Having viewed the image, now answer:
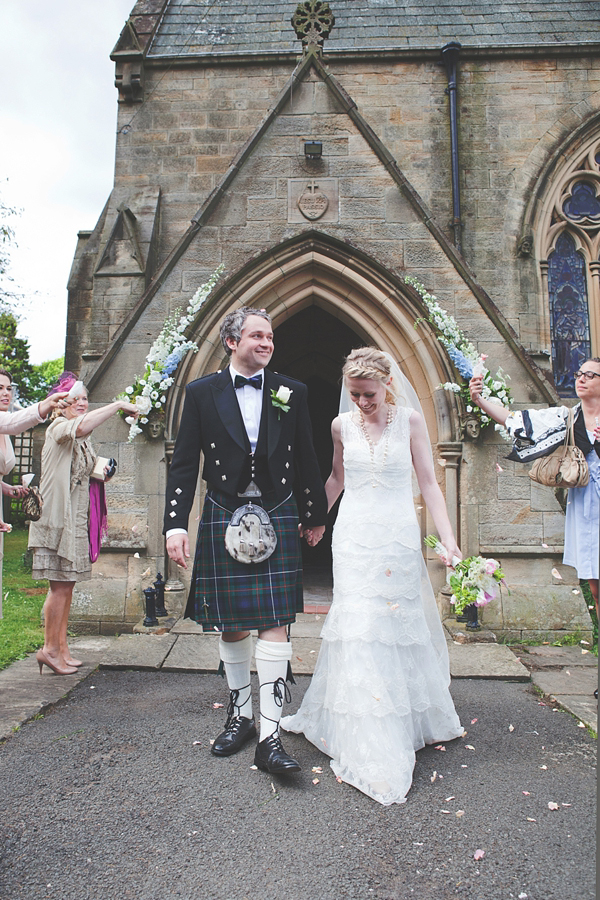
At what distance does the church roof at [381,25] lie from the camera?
838 centimetres

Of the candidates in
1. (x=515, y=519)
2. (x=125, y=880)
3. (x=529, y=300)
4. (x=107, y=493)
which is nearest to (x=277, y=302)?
(x=107, y=493)

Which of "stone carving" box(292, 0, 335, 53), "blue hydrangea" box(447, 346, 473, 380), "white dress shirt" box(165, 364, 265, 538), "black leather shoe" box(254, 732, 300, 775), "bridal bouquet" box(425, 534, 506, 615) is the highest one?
"stone carving" box(292, 0, 335, 53)

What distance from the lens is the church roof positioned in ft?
27.5

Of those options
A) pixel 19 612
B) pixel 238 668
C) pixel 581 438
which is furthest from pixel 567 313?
pixel 19 612

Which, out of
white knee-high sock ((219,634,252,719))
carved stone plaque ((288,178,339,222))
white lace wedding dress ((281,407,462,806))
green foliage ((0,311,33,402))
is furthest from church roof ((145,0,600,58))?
green foliage ((0,311,33,402))

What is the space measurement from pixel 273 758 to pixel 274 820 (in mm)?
283

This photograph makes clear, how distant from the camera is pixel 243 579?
9.30 feet

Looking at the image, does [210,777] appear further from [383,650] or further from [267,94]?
[267,94]

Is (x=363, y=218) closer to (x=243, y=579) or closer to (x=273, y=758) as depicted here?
(x=243, y=579)

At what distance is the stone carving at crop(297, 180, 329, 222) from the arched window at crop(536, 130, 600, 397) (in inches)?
146

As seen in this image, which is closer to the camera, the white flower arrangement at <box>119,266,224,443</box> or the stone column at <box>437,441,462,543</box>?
the white flower arrangement at <box>119,266,224,443</box>

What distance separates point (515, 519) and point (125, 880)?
14.3ft

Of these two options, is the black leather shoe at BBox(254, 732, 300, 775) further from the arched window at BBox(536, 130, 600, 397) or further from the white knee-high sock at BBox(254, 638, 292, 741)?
the arched window at BBox(536, 130, 600, 397)

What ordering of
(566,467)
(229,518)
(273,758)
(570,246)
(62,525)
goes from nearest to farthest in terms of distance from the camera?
(273,758), (229,518), (566,467), (62,525), (570,246)
